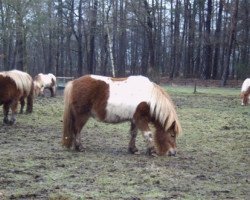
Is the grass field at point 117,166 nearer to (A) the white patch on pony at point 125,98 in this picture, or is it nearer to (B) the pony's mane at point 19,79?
(A) the white patch on pony at point 125,98

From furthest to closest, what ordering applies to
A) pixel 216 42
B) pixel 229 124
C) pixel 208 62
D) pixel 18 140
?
pixel 208 62 → pixel 216 42 → pixel 229 124 → pixel 18 140

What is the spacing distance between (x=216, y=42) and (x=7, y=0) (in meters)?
18.8

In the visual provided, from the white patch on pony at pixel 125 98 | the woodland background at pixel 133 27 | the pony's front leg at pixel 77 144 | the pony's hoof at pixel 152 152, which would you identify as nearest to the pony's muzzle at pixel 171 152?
the pony's hoof at pixel 152 152

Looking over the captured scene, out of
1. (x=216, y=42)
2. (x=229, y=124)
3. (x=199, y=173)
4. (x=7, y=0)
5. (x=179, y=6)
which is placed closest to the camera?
(x=199, y=173)

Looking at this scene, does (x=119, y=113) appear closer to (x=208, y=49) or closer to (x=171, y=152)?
(x=171, y=152)

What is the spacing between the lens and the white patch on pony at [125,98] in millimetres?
8016

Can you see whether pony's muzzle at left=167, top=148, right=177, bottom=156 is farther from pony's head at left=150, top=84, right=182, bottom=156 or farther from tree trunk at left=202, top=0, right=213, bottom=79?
tree trunk at left=202, top=0, right=213, bottom=79

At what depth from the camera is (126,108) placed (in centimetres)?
804

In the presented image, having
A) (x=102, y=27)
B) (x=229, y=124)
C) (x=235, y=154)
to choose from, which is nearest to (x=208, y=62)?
(x=102, y=27)

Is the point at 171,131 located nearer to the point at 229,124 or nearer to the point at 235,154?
the point at 235,154

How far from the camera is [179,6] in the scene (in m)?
47.2

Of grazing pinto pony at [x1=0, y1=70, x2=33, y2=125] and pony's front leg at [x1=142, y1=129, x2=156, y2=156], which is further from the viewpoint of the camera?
grazing pinto pony at [x1=0, y1=70, x2=33, y2=125]

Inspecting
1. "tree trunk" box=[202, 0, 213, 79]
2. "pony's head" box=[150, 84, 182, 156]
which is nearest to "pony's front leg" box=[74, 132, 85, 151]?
"pony's head" box=[150, 84, 182, 156]

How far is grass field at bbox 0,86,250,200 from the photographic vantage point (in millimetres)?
5301
